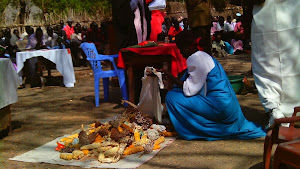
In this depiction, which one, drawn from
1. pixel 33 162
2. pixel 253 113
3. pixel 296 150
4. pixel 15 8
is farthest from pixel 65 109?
pixel 15 8

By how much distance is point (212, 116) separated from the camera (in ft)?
16.1

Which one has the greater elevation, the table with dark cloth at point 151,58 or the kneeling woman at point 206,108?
the table with dark cloth at point 151,58

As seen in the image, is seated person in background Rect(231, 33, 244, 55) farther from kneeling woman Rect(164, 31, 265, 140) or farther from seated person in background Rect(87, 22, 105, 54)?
kneeling woman Rect(164, 31, 265, 140)

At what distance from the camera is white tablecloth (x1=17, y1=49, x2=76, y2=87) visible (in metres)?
9.88

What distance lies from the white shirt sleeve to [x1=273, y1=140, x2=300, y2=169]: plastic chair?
6.66ft

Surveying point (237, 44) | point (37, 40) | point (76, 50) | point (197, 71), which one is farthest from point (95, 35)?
point (197, 71)

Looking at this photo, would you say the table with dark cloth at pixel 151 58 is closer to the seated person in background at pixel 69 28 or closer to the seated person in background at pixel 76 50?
the seated person in background at pixel 76 50

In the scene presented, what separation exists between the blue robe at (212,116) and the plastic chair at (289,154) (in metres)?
Answer: 1.84

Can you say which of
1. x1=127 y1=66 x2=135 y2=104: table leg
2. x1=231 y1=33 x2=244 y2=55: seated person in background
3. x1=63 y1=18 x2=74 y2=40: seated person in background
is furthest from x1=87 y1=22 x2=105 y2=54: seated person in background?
x1=127 y1=66 x2=135 y2=104: table leg

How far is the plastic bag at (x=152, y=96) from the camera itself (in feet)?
17.9

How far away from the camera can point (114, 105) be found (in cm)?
755

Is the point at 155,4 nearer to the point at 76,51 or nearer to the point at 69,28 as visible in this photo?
the point at 76,51

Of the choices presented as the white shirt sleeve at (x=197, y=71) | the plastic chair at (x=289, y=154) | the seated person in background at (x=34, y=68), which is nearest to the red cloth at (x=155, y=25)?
the seated person in background at (x=34, y=68)

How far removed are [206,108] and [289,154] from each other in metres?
2.04
